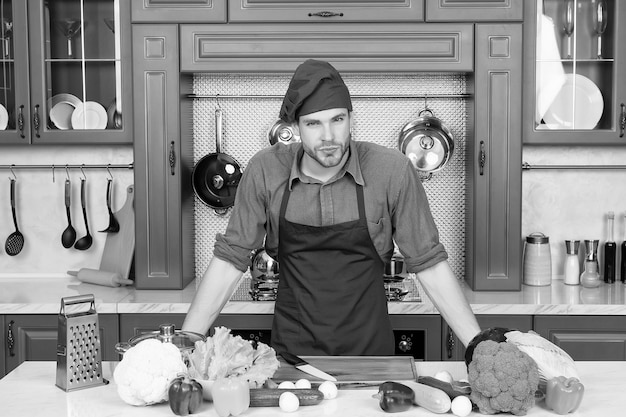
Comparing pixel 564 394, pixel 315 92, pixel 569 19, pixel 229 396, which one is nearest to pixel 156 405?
pixel 229 396

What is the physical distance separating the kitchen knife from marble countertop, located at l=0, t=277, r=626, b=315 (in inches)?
51.7

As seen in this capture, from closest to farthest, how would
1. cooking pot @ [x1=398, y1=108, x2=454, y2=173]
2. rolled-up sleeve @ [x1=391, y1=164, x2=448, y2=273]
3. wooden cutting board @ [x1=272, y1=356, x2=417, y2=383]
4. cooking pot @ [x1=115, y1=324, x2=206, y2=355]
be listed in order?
1. cooking pot @ [x1=115, y1=324, x2=206, y2=355]
2. wooden cutting board @ [x1=272, y1=356, x2=417, y2=383]
3. rolled-up sleeve @ [x1=391, y1=164, x2=448, y2=273]
4. cooking pot @ [x1=398, y1=108, x2=454, y2=173]

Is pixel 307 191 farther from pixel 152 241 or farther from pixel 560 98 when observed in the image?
pixel 560 98

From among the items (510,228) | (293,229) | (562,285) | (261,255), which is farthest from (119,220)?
(562,285)

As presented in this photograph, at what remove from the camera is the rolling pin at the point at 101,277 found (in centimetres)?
399

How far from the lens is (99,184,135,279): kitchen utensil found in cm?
414

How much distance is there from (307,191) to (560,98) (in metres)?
1.61

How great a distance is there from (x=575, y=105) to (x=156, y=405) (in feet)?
8.73

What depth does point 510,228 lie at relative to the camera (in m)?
3.80

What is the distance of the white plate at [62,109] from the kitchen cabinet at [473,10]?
173 cm

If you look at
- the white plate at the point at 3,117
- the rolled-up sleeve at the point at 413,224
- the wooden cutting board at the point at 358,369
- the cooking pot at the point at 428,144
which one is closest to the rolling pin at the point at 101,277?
the white plate at the point at 3,117

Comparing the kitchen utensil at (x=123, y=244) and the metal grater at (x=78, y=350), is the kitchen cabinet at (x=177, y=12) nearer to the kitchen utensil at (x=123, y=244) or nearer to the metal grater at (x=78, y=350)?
the kitchen utensil at (x=123, y=244)

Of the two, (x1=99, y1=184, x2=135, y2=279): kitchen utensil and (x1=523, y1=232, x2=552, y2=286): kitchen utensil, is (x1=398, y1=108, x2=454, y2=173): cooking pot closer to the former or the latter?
(x1=523, y1=232, x2=552, y2=286): kitchen utensil

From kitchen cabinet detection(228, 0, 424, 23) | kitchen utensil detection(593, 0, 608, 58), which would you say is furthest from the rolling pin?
kitchen utensil detection(593, 0, 608, 58)
